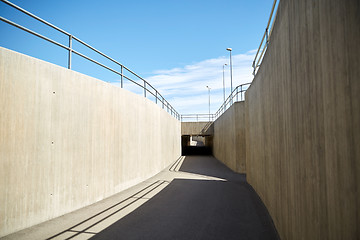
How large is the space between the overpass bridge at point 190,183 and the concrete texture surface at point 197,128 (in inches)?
757

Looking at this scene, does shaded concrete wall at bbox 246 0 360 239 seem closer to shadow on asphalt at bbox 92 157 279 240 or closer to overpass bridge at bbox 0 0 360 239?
overpass bridge at bbox 0 0 360 239

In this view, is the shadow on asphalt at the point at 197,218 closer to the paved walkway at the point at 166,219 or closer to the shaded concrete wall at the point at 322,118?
the paved walkway at the point at 166,219

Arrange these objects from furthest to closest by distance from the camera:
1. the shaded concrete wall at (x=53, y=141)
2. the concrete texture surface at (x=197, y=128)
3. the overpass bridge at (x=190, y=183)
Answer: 1. the concrete texture surface at (x=197, y=128)
2. the shaded concrete wall at (x=53, y=141)
3. the overpass bridge at (x=190, y=183)

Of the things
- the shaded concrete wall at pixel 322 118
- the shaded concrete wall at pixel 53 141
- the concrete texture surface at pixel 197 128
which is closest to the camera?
the shaded concrete wall at pixel 322 118

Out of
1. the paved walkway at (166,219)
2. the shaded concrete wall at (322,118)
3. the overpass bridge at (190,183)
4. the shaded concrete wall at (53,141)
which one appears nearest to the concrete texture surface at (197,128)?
the overpass bridge at (190,183)

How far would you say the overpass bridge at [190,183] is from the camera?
189cm

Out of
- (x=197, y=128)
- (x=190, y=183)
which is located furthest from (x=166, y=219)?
(x=197, y=128)

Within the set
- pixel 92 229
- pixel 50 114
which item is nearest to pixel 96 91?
pixel 50 114

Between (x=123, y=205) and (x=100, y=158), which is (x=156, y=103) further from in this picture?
(x=123, y=205)

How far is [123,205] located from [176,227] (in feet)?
7.62

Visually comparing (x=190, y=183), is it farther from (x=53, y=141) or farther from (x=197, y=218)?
(x=53, y=141)

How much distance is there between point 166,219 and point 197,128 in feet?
80.2

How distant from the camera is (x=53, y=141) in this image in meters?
5.66

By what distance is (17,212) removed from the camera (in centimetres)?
468
